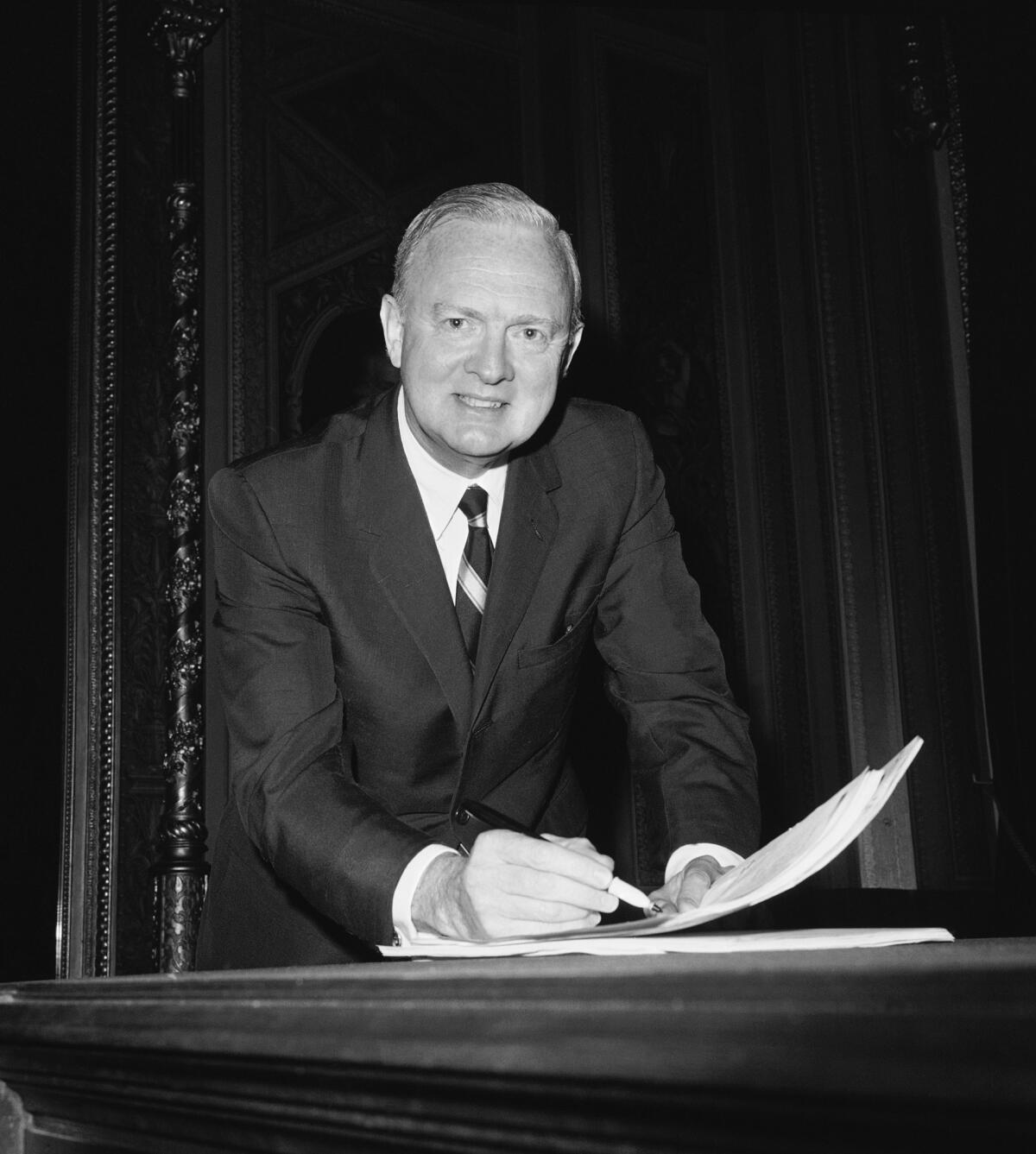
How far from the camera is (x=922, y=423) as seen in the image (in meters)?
4.84

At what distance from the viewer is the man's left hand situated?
140cm

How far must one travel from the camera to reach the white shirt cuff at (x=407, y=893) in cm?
140

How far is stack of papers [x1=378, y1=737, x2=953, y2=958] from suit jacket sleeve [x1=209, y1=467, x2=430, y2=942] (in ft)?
1.16

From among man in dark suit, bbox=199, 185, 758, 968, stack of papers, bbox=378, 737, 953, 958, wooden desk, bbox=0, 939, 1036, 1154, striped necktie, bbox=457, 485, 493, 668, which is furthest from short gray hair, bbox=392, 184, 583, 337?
wooden desk, bbox=0, 939, 1036, 1154

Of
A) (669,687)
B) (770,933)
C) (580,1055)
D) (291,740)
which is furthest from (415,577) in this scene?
(580,1055)

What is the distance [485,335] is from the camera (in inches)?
71.4

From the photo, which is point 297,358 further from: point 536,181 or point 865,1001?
point 865,1001

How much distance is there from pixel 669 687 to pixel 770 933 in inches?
37.3

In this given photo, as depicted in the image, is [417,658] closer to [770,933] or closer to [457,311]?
[457,311]

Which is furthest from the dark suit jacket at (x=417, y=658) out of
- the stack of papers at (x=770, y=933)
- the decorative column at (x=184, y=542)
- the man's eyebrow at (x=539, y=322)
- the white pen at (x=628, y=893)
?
the decorative column at (x=184, y=542)

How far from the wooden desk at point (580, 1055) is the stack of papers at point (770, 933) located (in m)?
0.08

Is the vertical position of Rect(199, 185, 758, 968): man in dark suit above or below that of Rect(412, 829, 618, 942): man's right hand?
above

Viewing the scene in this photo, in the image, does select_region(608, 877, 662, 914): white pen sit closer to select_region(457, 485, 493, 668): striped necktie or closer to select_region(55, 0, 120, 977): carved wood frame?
select_region(457, 485, 493, 668): striped necktie

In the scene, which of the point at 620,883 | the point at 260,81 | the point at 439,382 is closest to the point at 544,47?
the point at 260,81
